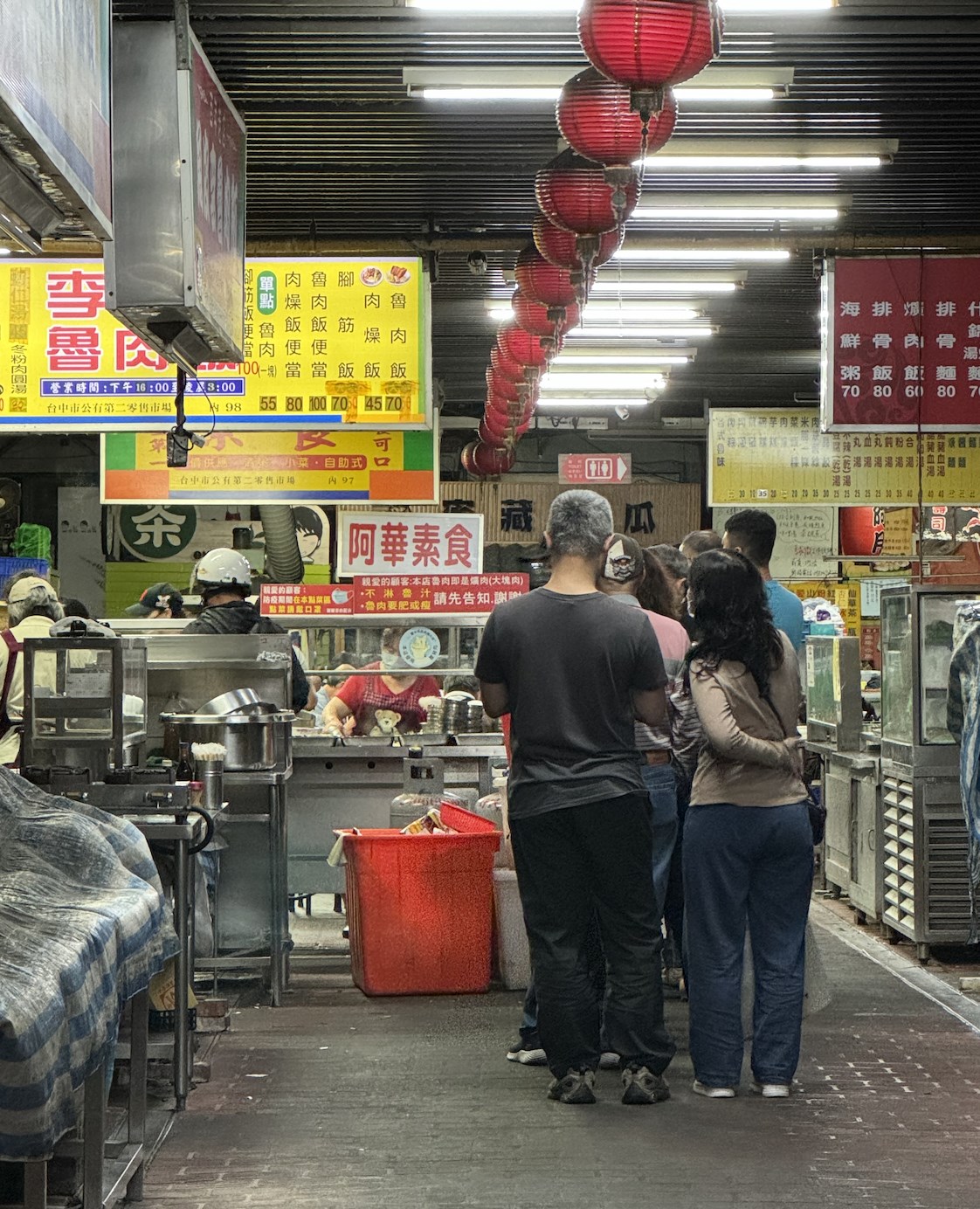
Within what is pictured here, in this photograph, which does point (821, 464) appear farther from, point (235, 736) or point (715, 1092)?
point (715, 1092)

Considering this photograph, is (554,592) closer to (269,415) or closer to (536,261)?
(536,261)

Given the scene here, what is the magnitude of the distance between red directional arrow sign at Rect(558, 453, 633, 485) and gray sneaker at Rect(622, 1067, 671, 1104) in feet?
42.3

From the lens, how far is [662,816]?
253 inches

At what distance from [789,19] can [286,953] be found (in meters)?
5.01

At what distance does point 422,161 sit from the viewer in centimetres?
973

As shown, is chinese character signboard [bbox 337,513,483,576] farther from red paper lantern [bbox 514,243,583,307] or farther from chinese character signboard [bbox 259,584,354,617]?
red paper lantern [bbox 514,243,583,307]

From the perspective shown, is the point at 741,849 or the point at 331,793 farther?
the point at 331,793

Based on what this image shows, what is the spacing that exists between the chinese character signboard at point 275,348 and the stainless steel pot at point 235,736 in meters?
3.00

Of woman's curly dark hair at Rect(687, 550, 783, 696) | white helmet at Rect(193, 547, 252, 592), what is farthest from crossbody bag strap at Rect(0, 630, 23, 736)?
woman's curly dark hair at Rect(687, 550, 783, 696)

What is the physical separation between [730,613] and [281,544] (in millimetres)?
12626

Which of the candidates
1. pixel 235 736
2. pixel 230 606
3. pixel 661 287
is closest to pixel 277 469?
pixel 661 287

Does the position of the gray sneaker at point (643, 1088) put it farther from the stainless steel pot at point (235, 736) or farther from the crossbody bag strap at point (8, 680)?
the crossbody bag strap at point (8, 680)

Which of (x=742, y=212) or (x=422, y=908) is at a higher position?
(x=742, y=212)

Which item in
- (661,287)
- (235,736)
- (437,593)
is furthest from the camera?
(437,593)
